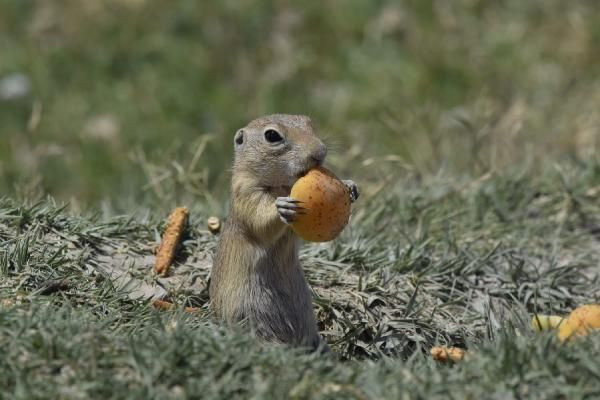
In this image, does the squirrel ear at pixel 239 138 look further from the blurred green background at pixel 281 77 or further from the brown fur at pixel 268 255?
the blurred green background at pixel 281 77

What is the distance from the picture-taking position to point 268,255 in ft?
14.9

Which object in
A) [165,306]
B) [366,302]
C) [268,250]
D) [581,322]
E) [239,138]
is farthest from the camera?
[366,302]

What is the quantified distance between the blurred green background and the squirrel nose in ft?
10.1

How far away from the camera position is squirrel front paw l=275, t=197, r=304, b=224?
427 cm

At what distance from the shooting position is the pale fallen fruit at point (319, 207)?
14.0 feet

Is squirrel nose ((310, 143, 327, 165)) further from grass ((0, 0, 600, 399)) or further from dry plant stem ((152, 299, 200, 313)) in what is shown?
dry plant stem ((152, 299, 200, 313))

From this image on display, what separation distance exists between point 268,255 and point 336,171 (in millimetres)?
2627

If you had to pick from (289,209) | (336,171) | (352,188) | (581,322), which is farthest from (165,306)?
(336,171)

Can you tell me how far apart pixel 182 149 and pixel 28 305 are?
408 centimetres

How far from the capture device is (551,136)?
8.36m

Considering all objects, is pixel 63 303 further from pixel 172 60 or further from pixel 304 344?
pixel 172 60

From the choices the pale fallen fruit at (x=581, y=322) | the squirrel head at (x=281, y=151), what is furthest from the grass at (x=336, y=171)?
the squirrel head at (x=281, y=151)

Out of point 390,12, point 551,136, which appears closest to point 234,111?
point 390,12

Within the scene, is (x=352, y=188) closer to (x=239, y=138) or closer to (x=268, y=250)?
(x=268, y=250)
